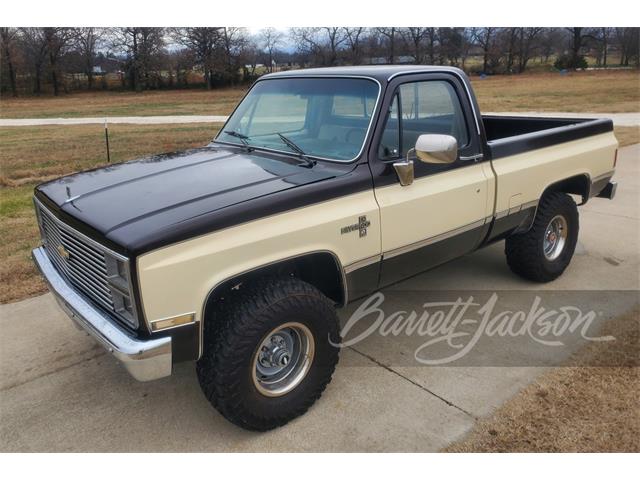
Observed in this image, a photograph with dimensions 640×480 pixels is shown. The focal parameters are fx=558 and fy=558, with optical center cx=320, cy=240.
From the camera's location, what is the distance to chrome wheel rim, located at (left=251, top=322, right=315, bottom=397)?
3090mm

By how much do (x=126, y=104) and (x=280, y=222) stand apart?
30.5 metres

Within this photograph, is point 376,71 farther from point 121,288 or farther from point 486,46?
point 486,46

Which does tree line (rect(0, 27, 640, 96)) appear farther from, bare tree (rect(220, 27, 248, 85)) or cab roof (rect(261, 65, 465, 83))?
cab roof (rect(261, 65, 465, 83))

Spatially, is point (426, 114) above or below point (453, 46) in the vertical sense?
below

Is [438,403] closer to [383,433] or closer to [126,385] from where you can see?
[383,433]

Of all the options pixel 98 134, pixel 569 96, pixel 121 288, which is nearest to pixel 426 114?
pixel 121 288

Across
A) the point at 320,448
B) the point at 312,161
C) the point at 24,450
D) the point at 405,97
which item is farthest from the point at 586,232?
the point at 24,450

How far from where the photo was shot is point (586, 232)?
6.45 meters

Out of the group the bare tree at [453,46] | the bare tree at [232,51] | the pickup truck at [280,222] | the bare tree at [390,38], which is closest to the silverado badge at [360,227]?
the pickup truck at [280,222]

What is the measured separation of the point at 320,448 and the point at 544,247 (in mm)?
3042

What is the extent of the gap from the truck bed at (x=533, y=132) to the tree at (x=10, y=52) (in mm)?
30972

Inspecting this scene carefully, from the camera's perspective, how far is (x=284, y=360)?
316 centimetres

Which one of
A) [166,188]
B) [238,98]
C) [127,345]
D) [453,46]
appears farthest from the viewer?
[453,46]

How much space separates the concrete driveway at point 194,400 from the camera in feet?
9.94
